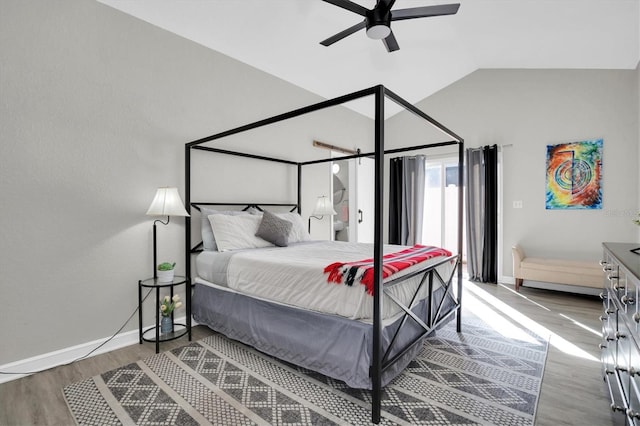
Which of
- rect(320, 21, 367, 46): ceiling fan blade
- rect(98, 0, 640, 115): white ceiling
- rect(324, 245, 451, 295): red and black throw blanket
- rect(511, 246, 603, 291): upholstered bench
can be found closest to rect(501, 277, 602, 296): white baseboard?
rect(511, 246, 603, 291): upholstered bench

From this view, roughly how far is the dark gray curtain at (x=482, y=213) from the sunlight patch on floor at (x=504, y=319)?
49 cm

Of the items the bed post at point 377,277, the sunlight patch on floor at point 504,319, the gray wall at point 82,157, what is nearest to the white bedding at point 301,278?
the bed post at point 377,277

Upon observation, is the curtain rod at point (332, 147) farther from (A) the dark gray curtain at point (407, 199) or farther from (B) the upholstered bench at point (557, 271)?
(B) the upholstered bench at point (557, 271)

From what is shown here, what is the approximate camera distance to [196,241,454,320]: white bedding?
6.04ft

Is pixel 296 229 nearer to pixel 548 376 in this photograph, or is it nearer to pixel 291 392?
pixel 291 392

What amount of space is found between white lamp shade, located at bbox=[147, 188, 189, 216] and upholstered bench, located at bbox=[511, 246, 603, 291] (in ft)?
13.5

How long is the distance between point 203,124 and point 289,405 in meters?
2.58

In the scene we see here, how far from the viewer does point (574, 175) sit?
4.15 meters

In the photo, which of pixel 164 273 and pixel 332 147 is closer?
pixel 164 273

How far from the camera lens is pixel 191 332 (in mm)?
2791

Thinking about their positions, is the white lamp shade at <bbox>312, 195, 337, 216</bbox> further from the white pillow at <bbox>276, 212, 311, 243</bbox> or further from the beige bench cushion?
the beige bench cushion

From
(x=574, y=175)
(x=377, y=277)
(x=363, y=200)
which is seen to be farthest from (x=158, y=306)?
(x=574, y=175)

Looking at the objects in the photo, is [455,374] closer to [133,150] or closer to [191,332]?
[191,332]

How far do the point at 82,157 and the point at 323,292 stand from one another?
204cm
